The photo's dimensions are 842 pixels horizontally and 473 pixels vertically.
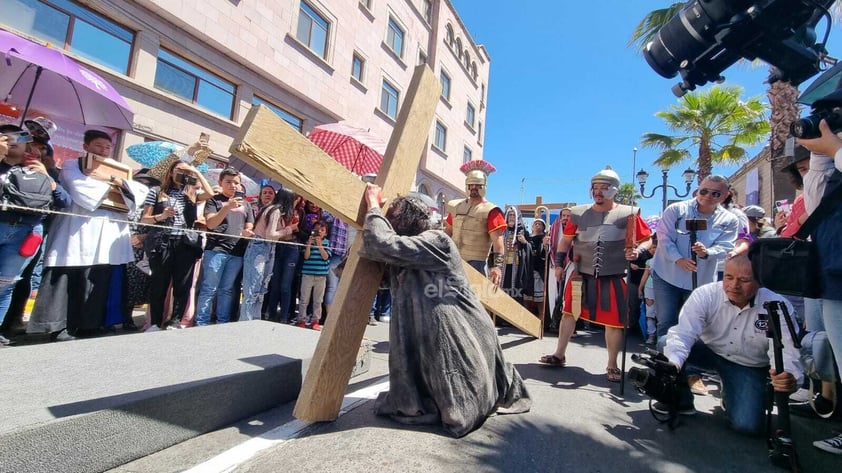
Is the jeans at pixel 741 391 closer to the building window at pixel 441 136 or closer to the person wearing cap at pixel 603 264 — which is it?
the person wearing cap at pixel 603 264

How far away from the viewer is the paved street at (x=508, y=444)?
159 centimetres

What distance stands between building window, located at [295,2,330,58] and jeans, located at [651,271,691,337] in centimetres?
1172

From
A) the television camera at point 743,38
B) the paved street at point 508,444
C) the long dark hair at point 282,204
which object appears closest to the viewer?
the paved street at point 508,444

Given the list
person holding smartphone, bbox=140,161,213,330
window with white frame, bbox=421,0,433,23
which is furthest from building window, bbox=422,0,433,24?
person holding smartphone, bbox=140,161,213,330

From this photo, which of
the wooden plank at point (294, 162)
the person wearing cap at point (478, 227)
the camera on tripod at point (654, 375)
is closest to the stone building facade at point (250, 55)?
the person wearing cap at point (478, 227)

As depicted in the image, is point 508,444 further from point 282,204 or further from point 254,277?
point 282,204

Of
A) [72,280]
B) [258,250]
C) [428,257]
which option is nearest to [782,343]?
[428,257]

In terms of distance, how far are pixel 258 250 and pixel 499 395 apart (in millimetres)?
3236

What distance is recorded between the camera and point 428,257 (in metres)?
2.02

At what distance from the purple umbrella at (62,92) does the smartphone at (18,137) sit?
1.45 m

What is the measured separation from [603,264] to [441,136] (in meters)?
17.5

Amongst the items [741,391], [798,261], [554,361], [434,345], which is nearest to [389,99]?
[554,361]

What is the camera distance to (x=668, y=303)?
3.66 metres

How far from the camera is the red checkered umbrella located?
25.6ft
